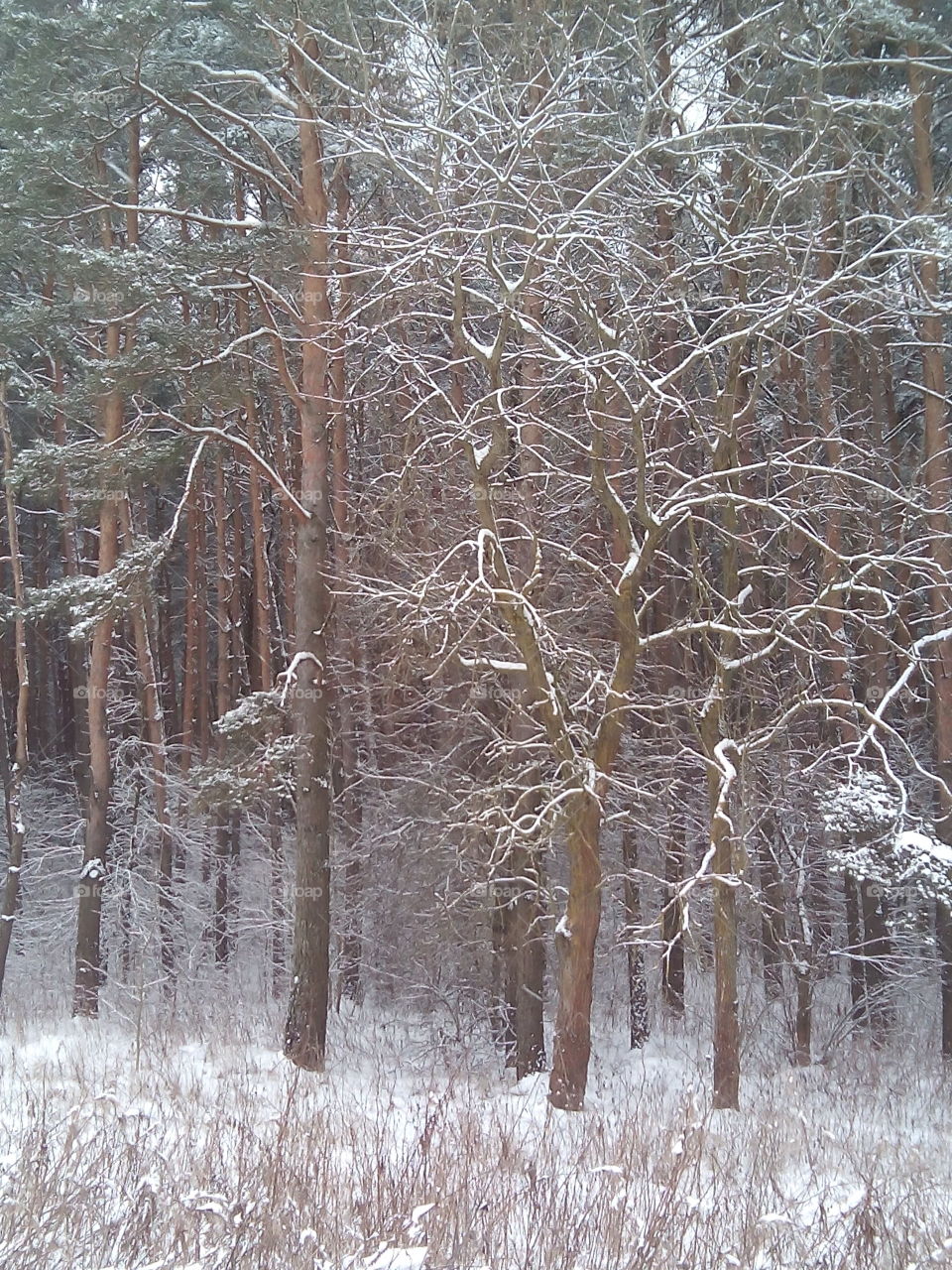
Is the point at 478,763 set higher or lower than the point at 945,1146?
higher

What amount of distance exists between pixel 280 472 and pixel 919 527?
918 cm

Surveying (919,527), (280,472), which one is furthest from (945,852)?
(280,472)

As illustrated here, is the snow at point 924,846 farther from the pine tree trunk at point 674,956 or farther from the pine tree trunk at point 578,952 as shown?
the pine tree trunk at point 674,956

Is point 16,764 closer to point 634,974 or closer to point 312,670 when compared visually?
point 312,670

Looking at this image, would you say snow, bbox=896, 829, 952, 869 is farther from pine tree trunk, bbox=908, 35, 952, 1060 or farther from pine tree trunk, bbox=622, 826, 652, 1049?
pine tree trunk, bbox=622, 826, 652, 1049

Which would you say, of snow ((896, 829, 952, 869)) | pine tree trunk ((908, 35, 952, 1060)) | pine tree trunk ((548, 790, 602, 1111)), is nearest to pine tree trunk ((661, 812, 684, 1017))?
pine tree trunk ((908, 35, 952, 1060))

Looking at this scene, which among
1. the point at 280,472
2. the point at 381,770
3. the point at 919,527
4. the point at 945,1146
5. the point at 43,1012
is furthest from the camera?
the point at 280,472

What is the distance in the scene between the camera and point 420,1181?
472 centimetres

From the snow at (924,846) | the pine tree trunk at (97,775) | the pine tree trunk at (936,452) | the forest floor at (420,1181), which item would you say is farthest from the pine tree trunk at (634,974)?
the pine tree trunk at (97,775)

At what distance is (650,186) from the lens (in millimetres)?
8781

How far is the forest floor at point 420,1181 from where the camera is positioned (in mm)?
3994

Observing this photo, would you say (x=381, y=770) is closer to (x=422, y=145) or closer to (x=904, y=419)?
(x=422, y=145)

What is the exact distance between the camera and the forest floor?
3994mm

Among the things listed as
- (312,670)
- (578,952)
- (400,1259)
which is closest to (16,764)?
(312,670)
